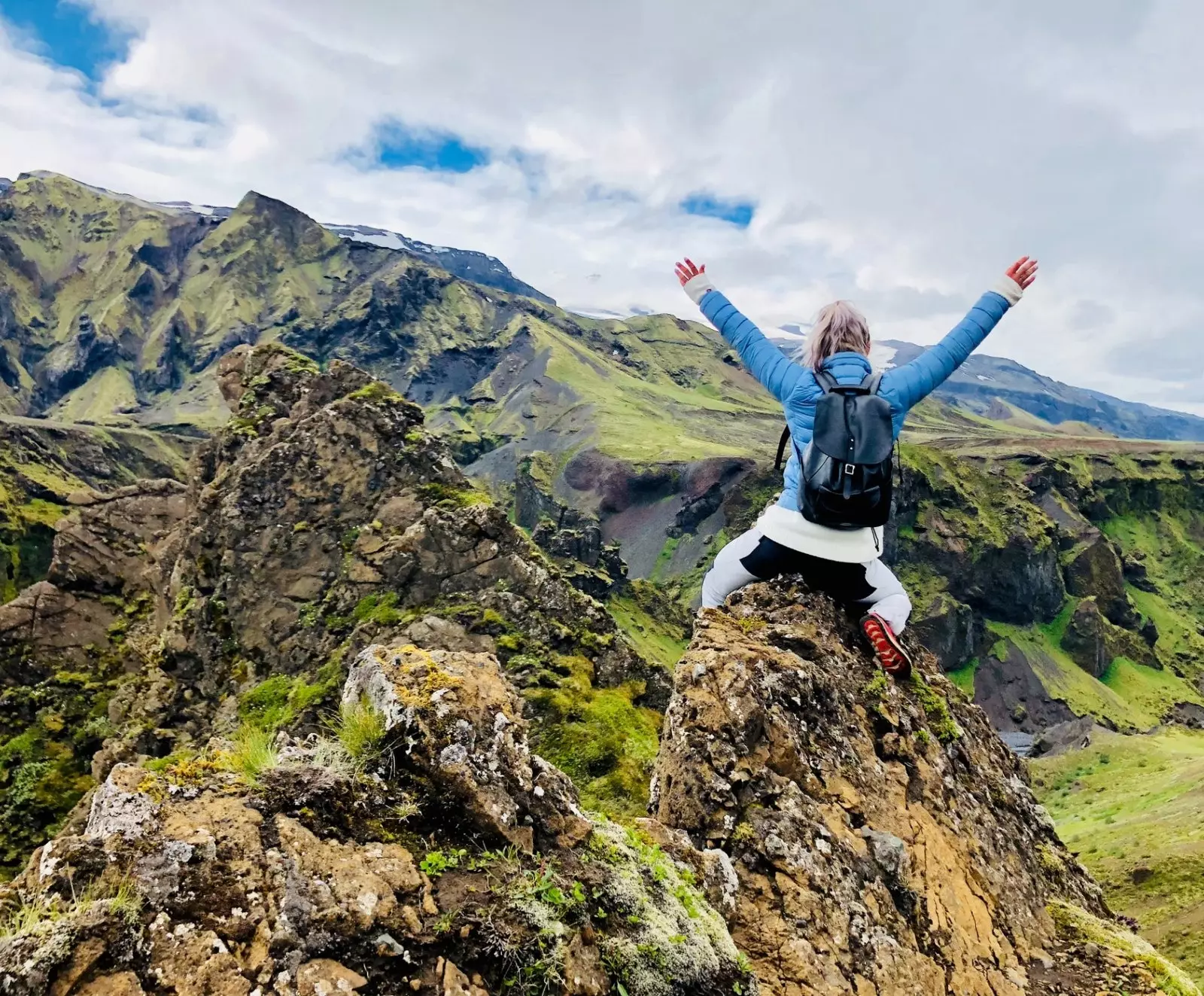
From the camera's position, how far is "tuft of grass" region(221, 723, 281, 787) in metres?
5.48

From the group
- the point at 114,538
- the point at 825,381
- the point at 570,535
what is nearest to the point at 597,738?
the point at 825,381

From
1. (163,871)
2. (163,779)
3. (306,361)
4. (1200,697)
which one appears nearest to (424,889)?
(163,871)

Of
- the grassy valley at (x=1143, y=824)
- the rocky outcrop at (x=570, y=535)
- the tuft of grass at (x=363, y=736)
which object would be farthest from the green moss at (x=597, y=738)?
the rocky outcrop at (x=570, y=535)

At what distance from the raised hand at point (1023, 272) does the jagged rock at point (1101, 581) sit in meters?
173

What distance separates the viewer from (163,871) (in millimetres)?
4523

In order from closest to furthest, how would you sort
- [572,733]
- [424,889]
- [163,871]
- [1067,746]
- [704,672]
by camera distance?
1. [163,871]
2. [424,889]
3. [704,672]
4. [572,733]
5. [1067,746]

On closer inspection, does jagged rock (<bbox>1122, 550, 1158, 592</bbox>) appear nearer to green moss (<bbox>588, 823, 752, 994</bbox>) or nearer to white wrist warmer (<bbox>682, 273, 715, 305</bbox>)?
A: white wrist warmer (<bbox>682, 273, 715, 305</bbox>)

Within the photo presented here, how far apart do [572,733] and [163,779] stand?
37.1ft

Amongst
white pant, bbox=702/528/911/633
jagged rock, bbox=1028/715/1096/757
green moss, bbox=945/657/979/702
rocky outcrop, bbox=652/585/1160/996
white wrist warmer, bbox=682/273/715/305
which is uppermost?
white wrist warmer, bbox=682/273/715/305

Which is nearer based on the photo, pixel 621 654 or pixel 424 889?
pixel 424 889

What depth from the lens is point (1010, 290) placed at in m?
7.91

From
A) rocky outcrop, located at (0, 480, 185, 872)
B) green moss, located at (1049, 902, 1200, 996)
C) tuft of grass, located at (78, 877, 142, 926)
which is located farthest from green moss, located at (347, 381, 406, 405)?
green moss, located at (1049, 902, 1200, 996)

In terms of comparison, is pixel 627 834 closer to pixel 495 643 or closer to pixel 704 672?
pixel 704 672

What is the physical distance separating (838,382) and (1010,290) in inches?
90.8
